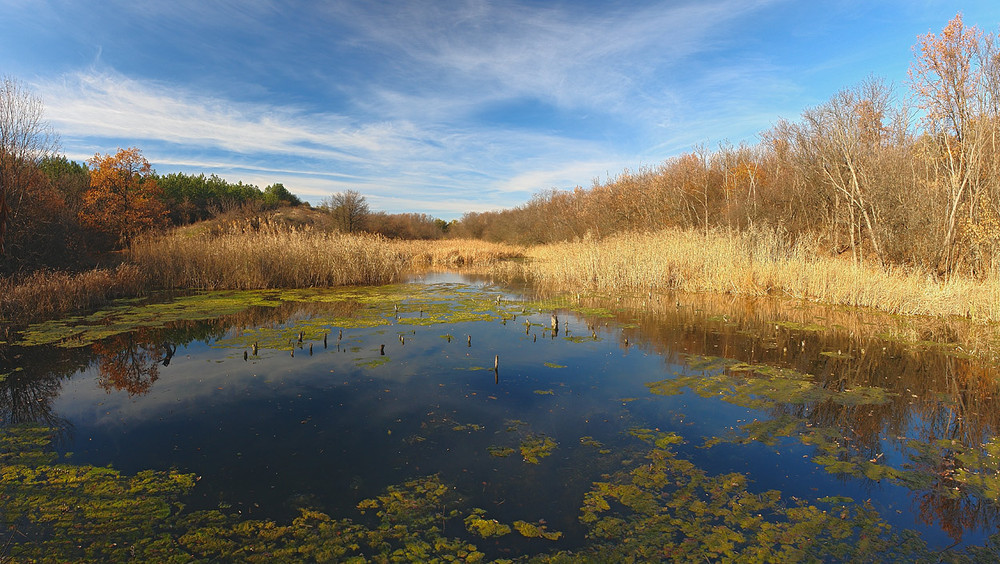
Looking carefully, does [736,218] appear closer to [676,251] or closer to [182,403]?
[676,251]

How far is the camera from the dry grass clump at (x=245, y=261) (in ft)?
46.2

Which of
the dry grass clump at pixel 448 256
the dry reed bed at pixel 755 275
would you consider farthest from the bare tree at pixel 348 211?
the dry reed bed at pixel 755 275

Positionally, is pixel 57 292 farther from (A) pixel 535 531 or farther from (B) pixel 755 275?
(B) pixel 755 275

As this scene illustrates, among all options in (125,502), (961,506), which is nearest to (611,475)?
(961,506)

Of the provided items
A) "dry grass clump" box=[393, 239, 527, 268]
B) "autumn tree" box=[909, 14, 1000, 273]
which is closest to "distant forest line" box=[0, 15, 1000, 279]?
"autumn tree" box=[909, 14, 1000, 273]

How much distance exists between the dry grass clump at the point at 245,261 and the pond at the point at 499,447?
6.24 meters

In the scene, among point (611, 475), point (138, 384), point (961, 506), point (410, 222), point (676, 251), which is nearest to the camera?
point (961, 506)

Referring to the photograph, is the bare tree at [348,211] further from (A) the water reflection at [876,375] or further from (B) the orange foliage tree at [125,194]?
(A) the water reflection at [876,375]

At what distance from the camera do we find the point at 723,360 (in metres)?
6.73

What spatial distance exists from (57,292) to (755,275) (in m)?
Answer: 16.5

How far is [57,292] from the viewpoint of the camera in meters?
10.0

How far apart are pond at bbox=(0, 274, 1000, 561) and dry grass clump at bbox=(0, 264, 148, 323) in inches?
78.8

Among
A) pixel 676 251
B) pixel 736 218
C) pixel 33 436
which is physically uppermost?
pixel 736 218

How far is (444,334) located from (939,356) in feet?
24.0
